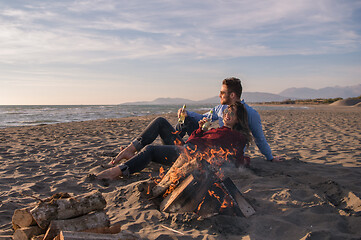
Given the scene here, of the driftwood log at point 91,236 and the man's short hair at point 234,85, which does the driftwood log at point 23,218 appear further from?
the man's short hair at point 234,85

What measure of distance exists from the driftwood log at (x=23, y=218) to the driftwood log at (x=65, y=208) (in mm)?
98

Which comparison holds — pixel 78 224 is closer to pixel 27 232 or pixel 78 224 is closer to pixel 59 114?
pixel 27 232

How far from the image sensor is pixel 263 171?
4.66 m

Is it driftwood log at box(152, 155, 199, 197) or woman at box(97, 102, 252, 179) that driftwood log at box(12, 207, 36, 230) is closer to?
driftwood log at box(152, 155, 199, 197)

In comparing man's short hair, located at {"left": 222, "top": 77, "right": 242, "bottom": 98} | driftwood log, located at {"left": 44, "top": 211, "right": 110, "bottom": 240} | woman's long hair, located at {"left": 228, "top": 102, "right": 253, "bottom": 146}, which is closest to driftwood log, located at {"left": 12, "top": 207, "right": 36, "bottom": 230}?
driftwood log, located at {"left": 44, "top": 211, "right": 110, "bottom": 240}

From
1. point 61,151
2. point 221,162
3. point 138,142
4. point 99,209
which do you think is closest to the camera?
point 99,209

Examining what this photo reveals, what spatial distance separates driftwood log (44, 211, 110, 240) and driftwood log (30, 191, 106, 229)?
0.21 ft

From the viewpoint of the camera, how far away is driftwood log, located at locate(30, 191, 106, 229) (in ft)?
7.24

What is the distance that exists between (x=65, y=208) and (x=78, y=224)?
0.20 metres

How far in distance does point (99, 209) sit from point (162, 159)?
5.57 ft

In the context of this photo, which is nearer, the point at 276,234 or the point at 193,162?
the point at 276,234

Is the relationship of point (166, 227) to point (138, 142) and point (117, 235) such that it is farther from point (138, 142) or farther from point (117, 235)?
point (138, 142)

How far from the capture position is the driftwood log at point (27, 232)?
2.26 meters

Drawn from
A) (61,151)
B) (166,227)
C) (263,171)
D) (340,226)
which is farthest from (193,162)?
(61,151)
